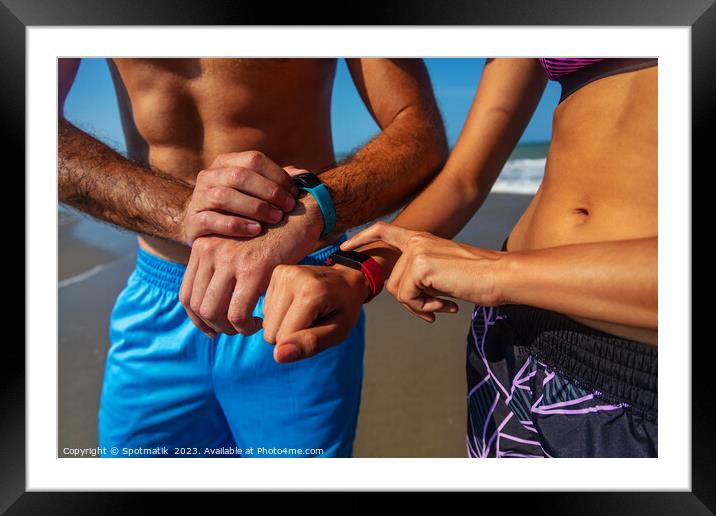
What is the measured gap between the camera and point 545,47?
0.87m

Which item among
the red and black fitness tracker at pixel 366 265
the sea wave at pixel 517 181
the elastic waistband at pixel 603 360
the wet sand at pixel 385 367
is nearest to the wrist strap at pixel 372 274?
the red and black fitness tracker at pixel 366 265

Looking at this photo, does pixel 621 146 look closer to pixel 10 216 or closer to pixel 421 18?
pixel 421 18

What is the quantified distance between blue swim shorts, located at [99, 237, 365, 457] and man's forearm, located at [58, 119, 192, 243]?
117 mm

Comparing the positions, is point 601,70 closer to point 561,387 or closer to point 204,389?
point 561,387

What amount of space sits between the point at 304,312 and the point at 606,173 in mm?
483

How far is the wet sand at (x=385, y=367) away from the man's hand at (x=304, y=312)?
0.67 m

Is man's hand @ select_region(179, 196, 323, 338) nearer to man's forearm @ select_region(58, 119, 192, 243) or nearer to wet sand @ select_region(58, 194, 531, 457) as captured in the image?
man's forearm @ select_region(58, 119, 192, 243)

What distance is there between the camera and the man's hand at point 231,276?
74 centimetres

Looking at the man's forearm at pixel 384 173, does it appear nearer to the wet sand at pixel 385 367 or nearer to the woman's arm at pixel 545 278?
the woman's arm at pixel 545 278

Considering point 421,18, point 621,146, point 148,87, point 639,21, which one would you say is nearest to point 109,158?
point 148,87

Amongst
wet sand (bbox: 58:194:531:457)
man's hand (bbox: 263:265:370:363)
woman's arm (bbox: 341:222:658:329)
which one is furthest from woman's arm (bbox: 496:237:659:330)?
wet sand (bbox: 58:194:531:457)

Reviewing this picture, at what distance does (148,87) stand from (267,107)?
0.24m

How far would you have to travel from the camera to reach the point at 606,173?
0.70 metres

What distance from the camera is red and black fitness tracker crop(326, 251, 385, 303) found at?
2.49ft
